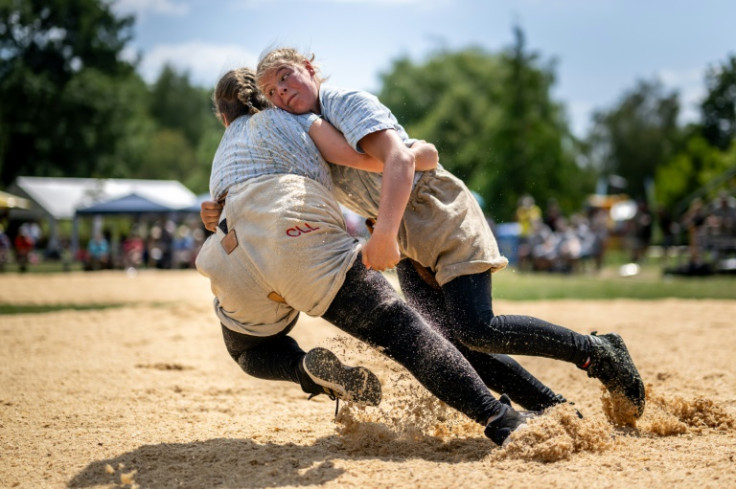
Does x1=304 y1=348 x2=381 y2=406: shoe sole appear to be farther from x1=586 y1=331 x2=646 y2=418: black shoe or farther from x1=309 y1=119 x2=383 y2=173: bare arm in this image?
x1=586 y1=331 x2=646 y2=418: black shoe

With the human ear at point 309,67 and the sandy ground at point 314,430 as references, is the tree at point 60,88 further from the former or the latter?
the human ear at point 309,67

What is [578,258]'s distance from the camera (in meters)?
17.5

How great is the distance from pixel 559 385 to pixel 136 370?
2.78 m

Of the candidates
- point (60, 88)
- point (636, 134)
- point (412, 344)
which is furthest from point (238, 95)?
point (636, 134)

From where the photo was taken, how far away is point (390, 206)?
260 cm

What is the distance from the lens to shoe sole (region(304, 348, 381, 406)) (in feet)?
9.30

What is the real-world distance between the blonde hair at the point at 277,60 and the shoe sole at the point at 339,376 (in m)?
1.09

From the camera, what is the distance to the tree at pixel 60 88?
42812 millimetres

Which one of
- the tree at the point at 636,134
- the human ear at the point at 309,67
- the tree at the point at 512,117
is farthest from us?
the tree at the point at 636,134

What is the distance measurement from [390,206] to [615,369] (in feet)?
4.07

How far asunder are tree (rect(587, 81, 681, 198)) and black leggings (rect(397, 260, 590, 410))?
187 ft

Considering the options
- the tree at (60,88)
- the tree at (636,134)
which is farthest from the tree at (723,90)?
the tree at (60,88)

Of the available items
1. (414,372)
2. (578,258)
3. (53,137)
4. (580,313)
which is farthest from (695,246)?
(53,137)

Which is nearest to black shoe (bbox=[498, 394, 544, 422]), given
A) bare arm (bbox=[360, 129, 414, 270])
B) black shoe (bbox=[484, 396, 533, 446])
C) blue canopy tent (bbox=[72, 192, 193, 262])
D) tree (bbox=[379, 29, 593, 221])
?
black shoe (bbox=[484, 396, 533, 446])
